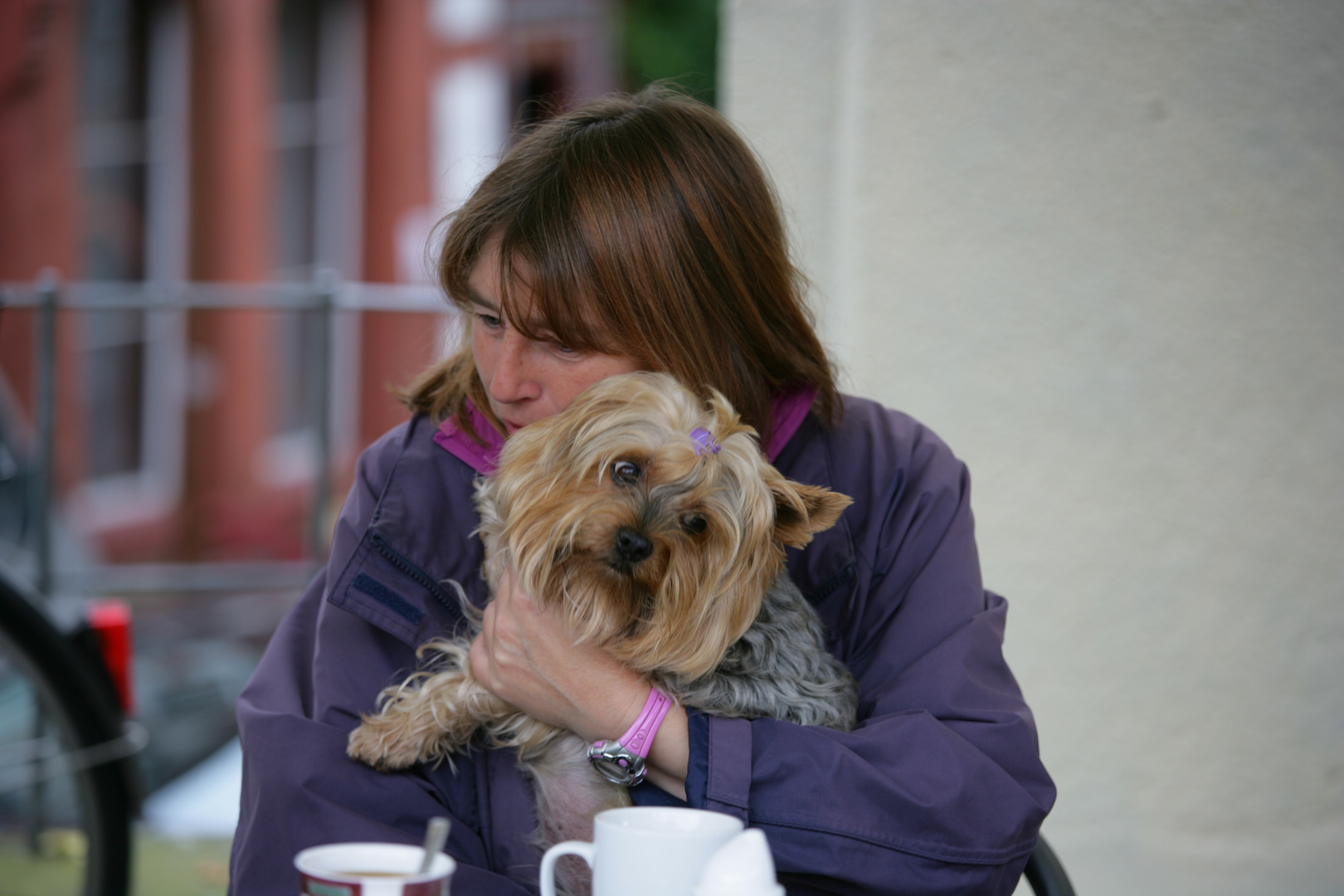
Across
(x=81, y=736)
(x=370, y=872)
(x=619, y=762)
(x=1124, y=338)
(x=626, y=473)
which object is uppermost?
(x=1124, y=338)

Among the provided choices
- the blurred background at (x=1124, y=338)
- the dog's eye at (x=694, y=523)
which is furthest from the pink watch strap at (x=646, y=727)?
the blurred background at (x=1124, y=338)

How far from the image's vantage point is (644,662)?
1783 millimetres

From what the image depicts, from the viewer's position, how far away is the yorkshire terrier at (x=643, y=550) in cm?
172

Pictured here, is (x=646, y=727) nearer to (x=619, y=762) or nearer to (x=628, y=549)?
(x=619, y=762)

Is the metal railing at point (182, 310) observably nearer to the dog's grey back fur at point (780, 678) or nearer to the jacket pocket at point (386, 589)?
the jacket pocket at point (386, 589)

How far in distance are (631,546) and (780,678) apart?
36 centimetres

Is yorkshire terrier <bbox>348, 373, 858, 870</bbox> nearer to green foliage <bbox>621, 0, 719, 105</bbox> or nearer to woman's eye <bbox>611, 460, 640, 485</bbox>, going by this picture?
woman's eye <bbox>611, 460, 640, 485</bbox>

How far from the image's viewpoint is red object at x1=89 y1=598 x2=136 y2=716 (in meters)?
2.95

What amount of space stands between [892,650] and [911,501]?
0.82 ft

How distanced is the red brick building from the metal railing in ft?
3.45

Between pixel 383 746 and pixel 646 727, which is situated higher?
pixel 646 727

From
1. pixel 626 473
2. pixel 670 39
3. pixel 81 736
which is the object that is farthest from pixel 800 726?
pixel 670 39

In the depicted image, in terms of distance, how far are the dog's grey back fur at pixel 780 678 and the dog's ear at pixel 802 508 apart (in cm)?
16

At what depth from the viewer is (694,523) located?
1.74 metres
